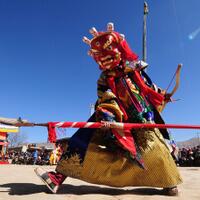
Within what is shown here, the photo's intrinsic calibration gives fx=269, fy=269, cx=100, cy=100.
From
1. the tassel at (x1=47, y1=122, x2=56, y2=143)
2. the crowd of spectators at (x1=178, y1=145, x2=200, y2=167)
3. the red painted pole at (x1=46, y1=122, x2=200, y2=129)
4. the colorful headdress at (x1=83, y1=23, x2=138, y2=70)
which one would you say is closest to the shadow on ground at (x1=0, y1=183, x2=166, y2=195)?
the tassel at (x1=47, y1=122, x2=56, y2=143)

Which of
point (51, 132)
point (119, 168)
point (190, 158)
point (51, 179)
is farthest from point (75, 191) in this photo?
point (190, 158)

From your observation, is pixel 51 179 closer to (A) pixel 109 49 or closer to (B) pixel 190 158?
(A) pixel 109 49

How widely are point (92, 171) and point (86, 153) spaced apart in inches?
9.1

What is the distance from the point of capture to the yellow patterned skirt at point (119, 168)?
322 centimetres

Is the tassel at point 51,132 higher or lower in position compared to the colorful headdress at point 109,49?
lower

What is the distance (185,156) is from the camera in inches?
567

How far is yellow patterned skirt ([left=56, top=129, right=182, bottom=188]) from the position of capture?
3.22 meters

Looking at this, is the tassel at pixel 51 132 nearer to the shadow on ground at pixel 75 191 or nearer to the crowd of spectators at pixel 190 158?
the shadow on ground at pixel 75 191

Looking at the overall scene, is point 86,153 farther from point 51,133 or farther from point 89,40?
point 89,40

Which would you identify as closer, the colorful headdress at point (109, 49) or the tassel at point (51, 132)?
the tassel at point (51, 132)

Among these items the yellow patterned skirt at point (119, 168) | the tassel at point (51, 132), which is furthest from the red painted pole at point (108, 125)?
the yellow patterned skirt at point (119, 168)

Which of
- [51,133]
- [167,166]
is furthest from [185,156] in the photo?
[51,133]

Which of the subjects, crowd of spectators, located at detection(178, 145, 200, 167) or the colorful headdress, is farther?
crowd of spectators, located at detection(178, 145, 200, 167)

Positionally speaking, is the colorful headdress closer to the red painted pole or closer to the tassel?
the red painted pole
